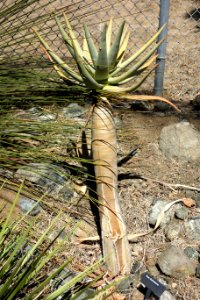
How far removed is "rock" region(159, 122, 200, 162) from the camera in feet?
9.11

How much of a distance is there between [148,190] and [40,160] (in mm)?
877

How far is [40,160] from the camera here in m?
1.91

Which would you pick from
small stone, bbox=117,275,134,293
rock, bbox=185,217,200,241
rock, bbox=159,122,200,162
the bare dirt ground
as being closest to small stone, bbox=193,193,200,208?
the bare dirt ground

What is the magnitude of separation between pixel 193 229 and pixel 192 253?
0.14 meters

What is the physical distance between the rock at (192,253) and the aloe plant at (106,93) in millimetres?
306

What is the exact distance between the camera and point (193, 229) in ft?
7.73

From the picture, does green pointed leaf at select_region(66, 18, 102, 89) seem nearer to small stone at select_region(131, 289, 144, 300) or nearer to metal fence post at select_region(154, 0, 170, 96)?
small stone at select_region(131, 289, 144, 300)

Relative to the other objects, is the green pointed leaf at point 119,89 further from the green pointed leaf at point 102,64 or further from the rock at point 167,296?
the rock at point 167,296

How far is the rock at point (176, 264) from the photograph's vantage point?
7.17 ft

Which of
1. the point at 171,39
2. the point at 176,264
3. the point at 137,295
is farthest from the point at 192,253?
the point at 171,39

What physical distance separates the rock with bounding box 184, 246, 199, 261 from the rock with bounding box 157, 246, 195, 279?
1.3 inches

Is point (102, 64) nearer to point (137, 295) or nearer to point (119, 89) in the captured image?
point (119, 89)

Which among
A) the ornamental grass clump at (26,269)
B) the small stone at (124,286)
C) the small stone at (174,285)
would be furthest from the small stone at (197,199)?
the ornamental grass clump at (26,269)

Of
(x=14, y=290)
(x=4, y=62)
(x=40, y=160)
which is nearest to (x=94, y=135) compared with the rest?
(x=40, y=160)
